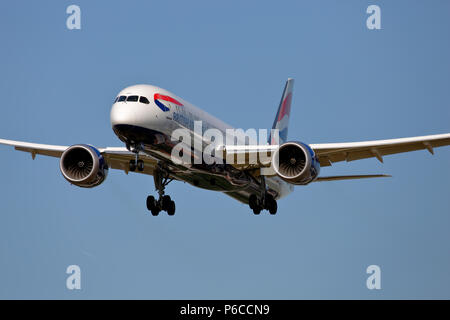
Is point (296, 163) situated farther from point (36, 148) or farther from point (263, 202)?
point (36, 148)

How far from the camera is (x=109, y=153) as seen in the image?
3559cm

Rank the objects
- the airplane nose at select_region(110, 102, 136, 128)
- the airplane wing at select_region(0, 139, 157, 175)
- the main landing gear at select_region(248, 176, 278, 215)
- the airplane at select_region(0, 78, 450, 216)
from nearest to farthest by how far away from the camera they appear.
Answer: the airplane nose at select_region(110, 102, 136, 128)
the airplane at select_region(0, 78, 450, 216)
the airplane wing at select_region(0, 139, 157, 175)
the main landing gear at select_region(248, 176, 278, 215)

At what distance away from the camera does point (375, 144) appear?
33.3 meters

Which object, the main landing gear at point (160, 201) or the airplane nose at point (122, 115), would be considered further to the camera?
the main landing gear at point (160, 201)

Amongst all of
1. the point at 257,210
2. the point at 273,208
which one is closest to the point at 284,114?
the point at 273,208

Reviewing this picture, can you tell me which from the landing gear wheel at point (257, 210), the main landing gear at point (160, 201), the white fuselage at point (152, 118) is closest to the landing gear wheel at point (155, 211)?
the main landing gear at point (160, 201)

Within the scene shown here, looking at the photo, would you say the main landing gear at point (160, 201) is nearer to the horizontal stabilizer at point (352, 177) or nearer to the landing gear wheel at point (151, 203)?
the landing gear wheel at point (151, 203)

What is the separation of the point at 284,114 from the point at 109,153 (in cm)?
1506

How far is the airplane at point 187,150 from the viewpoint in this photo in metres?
31.7

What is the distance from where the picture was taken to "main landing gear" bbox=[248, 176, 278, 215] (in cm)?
3841

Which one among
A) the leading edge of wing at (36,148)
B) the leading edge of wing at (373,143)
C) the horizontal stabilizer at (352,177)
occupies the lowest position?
the horizontal stabilizer at (352,177)

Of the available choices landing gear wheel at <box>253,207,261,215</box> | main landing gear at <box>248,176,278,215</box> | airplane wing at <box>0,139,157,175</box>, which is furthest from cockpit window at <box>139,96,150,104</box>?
landing gear wheel at <box>253,207,261,215</box>

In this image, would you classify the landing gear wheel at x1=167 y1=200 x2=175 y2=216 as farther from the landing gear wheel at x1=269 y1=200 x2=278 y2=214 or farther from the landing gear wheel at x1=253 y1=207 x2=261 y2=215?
the landing gear wheel at x1=269 y1=200 x2=278 y2=214

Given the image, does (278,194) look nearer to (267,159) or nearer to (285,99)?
(267,159)
